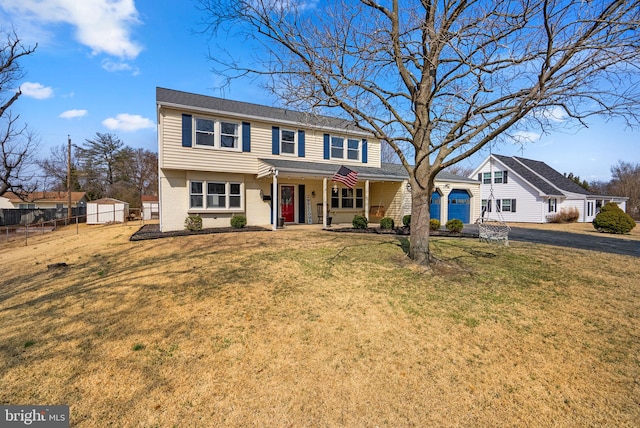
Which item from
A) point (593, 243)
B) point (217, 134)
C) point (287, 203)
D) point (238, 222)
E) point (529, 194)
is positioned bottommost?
point (593, 243)

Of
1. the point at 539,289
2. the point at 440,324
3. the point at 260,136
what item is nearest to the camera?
the point at 440,324

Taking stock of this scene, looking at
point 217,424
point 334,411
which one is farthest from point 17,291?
point 334,411

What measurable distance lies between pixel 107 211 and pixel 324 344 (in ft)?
89.7

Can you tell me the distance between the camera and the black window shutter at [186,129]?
12617mm

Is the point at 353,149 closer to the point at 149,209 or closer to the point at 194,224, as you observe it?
the point at 194,224

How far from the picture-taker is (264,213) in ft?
48.9

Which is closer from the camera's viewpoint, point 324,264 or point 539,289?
point 539,289

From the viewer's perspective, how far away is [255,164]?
46.8 ft

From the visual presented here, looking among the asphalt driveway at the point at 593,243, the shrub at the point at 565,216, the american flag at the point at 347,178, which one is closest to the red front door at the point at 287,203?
the american flag at the point at 347,178

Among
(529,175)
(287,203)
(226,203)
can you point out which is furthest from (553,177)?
(226,203)

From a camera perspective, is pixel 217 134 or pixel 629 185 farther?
pixel 629 185

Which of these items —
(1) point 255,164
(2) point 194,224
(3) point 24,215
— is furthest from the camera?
(3) point 24,215

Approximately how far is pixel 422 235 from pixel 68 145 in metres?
31.1

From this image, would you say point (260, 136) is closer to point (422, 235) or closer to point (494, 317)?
point (422, 235)
